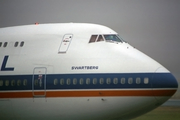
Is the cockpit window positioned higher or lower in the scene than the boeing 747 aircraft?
higher

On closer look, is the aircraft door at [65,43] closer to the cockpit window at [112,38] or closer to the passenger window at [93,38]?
the passenger window at [93,38]

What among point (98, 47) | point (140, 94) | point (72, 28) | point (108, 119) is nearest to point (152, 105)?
point (140, 94)

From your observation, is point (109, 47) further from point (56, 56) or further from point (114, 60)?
point (56, 56)

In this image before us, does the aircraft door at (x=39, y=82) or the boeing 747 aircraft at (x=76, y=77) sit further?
the aircraft door at (x=39, y=82)

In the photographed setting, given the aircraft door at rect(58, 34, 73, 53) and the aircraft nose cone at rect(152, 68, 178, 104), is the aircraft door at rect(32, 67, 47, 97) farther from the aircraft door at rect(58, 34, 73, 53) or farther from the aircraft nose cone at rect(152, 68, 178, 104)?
the aircraft nose cone at rect(152, 68, 178, 104)

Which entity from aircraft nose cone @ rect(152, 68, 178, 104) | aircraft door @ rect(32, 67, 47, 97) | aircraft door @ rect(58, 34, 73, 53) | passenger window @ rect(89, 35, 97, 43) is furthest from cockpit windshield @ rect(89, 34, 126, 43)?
aircraft nose cone @ rect(152, 68, 178, 104)

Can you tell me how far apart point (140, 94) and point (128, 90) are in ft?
1.52

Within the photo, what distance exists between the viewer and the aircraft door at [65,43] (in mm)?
19083

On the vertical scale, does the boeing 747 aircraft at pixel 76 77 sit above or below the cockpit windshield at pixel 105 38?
below

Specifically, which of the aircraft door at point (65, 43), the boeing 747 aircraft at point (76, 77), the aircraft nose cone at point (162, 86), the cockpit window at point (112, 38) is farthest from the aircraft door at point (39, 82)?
the aircraft nose cone at point (162, 86)

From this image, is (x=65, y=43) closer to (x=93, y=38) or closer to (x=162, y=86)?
(x=93, y=38)

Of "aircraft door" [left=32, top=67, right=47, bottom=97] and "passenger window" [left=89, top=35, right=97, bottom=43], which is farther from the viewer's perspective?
"passenger window" [left=89, top=35, right=97, bottom=43]

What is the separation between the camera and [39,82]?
18797mm

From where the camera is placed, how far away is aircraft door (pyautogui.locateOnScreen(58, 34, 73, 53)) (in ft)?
62.6
